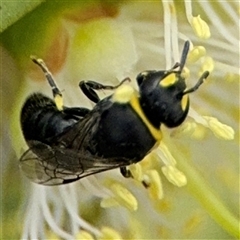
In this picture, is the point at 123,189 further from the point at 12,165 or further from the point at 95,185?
the point at 12,165

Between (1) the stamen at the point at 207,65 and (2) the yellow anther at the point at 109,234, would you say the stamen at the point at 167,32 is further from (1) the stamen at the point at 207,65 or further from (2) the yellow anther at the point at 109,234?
(2) the yellow anther at the point at 109,234

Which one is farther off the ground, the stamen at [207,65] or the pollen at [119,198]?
the stamen at [207,65]

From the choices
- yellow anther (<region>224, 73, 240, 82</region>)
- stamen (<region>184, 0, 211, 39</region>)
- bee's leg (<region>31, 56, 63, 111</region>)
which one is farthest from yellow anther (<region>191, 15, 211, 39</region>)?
bee's leg (<region>31, 56, 63, 111</region>)

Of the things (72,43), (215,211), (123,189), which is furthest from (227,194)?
(72,43)

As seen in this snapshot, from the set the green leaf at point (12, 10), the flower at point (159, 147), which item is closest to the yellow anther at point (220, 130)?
the flower at point (159, 147)

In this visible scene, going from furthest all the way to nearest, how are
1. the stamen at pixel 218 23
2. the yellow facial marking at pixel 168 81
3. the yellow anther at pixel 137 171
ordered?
the stamen at pixel 218 23
the yellow anther at pixel 137 171
the yellow facial marking at pixel 168 81
